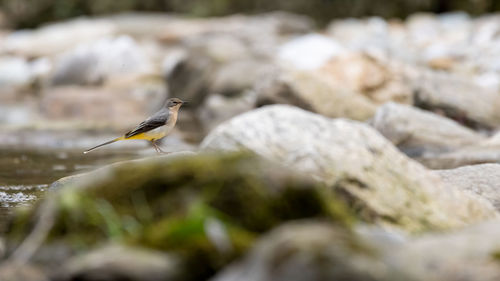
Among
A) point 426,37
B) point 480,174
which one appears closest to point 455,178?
point 480,174

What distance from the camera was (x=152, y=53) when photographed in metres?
24.5

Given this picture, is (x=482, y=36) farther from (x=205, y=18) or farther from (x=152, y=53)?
(x=205, y=18)

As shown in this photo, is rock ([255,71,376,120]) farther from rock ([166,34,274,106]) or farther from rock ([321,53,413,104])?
rock ([166,34,274,106])

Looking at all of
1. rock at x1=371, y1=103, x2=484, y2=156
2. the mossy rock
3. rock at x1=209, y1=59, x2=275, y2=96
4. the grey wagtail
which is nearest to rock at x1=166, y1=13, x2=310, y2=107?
rock at x1=209, y1=59, x2=275, y2=96

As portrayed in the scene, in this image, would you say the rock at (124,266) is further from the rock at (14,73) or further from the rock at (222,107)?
the rock at (14,73)

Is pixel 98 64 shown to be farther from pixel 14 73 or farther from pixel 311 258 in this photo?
pixel 311 258

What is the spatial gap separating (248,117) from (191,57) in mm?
13335

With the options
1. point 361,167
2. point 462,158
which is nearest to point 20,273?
point 361,167

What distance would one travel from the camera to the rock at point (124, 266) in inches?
111

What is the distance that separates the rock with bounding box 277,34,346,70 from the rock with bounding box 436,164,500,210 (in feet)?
31.7

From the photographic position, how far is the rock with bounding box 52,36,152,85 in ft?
70.6

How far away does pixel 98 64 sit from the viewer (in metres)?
22.0

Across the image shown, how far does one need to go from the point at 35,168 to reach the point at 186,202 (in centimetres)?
560

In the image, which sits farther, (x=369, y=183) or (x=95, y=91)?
(x=95, y=91)
